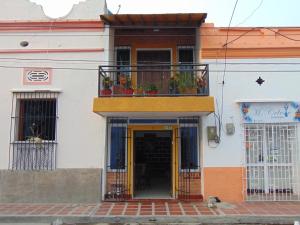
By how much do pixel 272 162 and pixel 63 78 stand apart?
671cm

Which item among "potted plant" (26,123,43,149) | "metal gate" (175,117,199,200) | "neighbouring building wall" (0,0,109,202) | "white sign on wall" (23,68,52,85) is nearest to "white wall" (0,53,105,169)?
"neighbouring building wall" (0,0,109,202)

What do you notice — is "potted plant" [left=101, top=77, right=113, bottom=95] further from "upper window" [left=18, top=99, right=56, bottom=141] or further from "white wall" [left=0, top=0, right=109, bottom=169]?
"upper window" [left=18, top=99, right=56, bottom=141]

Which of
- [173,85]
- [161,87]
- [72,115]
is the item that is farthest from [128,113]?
[72,115]

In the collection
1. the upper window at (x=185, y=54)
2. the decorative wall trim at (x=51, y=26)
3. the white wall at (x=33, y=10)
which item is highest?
the white wall at (x=33, y=10)

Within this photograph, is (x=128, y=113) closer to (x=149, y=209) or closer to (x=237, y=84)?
(x=149, y=209)

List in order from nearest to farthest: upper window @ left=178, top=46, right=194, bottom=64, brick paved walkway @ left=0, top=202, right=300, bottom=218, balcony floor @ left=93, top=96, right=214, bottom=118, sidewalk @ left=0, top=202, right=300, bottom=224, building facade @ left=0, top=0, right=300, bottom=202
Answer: sidewalk @ left=0, top=202, right=300, bottom=224 → brick paved walkway @ left=0, top=202, right=300, bottom=218 → balcony floor @ left=93, top=96, right=214, bottom=118 → building facade @ left=0, top=0, right=300, bottom=202 → upper window @ left=178, top=46, right=194, bottom=64

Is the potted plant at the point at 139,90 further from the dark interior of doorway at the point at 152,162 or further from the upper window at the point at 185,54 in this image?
the upper window at the point at 185,54

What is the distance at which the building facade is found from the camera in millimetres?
10719

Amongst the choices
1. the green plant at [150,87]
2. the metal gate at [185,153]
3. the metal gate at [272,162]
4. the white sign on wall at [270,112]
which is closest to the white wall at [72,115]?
the green plant at [150,87]

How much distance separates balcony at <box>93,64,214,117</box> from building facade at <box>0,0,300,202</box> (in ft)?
0.14

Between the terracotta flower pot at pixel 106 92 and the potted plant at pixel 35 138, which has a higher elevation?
the terracotta flower pot at pixel 106 92

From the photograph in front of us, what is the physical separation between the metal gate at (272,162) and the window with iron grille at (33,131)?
5.80 m

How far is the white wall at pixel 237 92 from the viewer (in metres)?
10.8

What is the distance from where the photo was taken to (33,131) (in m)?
11.1
